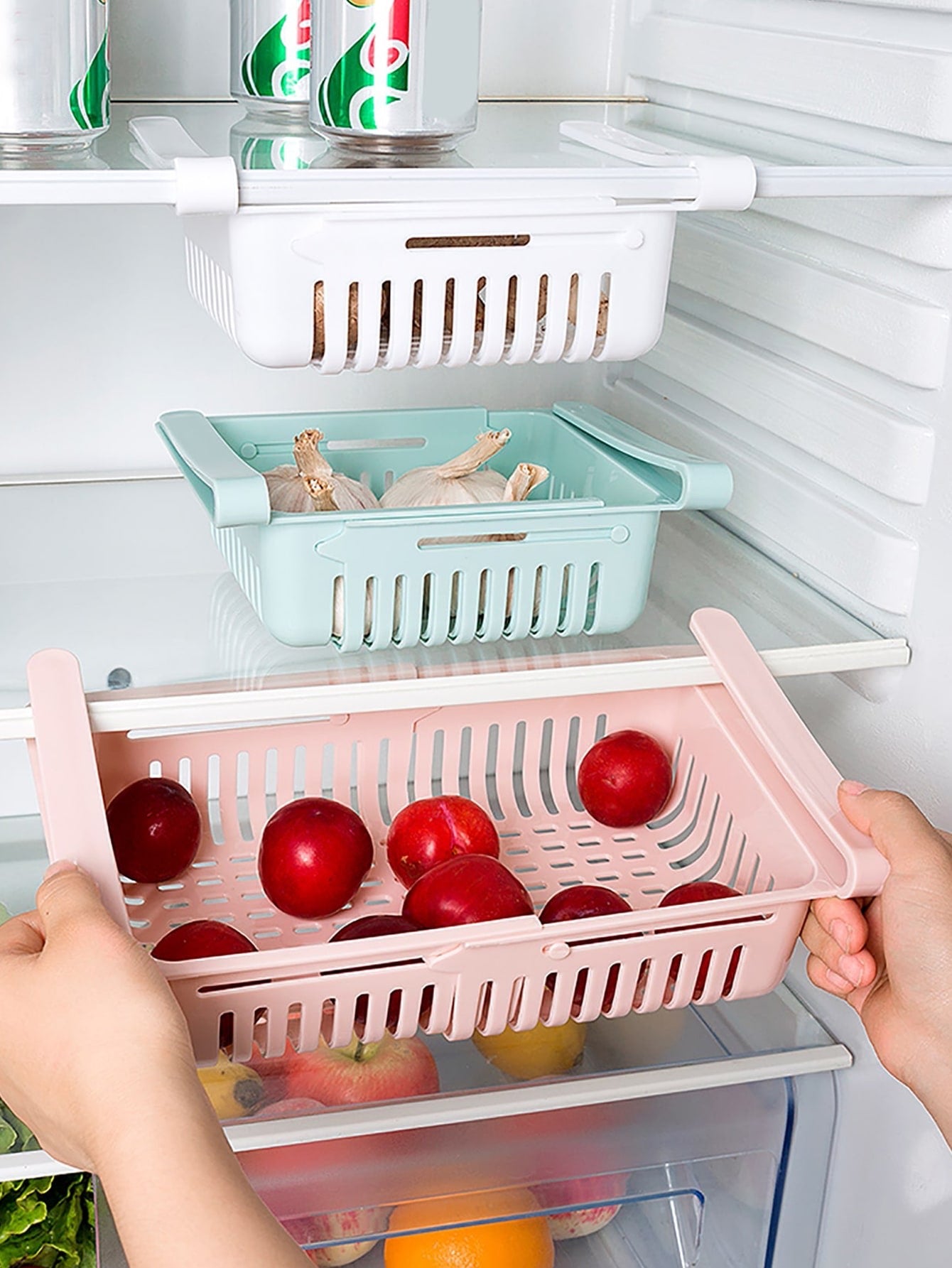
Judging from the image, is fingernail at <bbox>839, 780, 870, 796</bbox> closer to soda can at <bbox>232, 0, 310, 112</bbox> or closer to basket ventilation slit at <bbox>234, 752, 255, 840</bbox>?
basket ventilation slit at <bbox>234, 752, 255, 840</bbox>

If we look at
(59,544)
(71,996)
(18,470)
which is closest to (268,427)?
(59,544)

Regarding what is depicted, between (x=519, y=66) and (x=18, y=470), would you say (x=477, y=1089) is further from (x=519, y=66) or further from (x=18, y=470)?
(x=519, y=66)

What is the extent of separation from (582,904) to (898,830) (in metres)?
→ 0.20

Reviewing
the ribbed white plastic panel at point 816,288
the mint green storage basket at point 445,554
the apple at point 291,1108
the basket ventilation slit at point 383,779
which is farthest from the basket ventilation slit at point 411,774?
the ribbed white plastic panel at point 816,288

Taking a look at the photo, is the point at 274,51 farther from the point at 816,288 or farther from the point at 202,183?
the point at 816,288

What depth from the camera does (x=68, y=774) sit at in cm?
79

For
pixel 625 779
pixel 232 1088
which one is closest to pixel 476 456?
pixel 625 779

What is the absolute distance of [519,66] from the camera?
1.26 m

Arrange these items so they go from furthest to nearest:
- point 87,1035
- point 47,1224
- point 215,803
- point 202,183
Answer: point 215,803, point 47,1224, point 202,183, point 87,1035

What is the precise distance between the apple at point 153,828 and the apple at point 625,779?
281 millimetres

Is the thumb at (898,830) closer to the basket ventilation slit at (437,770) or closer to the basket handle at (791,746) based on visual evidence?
the basket handle at (791,746)

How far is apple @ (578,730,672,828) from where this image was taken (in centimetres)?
100

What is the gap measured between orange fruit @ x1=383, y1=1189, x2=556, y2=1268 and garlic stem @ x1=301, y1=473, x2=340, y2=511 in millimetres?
488

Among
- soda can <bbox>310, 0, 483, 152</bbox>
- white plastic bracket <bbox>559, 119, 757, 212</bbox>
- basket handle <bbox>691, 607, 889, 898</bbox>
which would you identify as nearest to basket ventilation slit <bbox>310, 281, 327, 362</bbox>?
soda can <bbox>310, 0, 483, 152</bbox>
